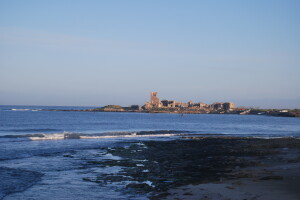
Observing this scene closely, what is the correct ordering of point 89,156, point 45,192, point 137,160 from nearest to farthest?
1. point 45,192
2. point 137,160
3. point 89,156

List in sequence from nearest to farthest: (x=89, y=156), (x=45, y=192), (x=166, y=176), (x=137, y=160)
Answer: (x=45, y=192)
(x=166, y=176)
(x=137, y=160)
(x=89, y=156)

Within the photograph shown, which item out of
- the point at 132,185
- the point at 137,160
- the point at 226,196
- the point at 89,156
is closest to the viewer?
the point at 226,196

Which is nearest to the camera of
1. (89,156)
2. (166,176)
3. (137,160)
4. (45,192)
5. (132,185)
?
(45,192)

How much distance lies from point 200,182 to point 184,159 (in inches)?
291

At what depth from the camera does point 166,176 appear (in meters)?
16.7

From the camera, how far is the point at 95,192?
13.7 meters

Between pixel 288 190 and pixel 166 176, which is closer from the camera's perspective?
pixel 288 190

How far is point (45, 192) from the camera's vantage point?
13.7 metres

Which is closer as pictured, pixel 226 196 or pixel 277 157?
pixel 226 196

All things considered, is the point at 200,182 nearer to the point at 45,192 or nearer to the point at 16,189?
A: the point at 45,192

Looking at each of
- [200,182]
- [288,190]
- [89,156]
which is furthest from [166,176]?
[89,156]

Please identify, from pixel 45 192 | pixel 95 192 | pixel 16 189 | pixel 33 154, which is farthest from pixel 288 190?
pixel 33 154

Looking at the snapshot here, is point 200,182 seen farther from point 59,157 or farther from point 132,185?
point 59,157

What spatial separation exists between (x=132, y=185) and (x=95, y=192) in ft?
5.84
